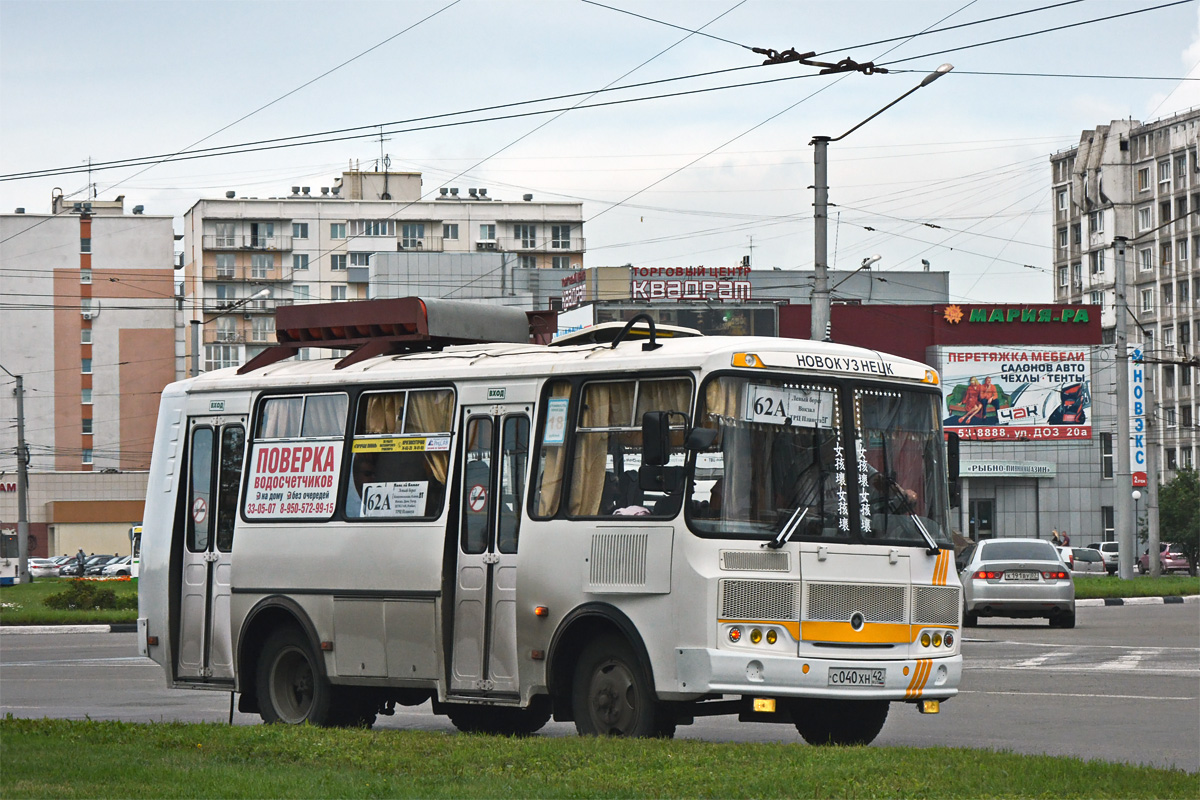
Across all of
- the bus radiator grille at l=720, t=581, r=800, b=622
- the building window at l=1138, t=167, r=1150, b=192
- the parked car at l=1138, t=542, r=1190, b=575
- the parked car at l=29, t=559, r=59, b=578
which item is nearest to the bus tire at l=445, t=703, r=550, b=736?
the bus radiator grille at l=720, t=581, r=800, b=622

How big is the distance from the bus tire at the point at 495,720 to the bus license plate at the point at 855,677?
262 cm

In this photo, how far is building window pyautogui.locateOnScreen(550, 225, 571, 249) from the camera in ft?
446

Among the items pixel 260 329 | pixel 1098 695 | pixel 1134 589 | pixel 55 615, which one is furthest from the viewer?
pixel 260 329

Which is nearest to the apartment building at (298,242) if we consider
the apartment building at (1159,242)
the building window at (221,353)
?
the building window at (221,353)

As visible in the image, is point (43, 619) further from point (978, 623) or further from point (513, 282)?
point (513, 282)

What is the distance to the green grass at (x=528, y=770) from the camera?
869cm

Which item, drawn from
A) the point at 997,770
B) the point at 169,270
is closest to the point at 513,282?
the point at 169,270

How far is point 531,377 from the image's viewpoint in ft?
41.1

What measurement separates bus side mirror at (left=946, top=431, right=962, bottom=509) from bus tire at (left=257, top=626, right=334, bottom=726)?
207 inches

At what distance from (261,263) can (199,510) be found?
115 meters

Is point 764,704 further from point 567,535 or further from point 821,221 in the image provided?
point 821,221

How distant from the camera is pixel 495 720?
13.5 m

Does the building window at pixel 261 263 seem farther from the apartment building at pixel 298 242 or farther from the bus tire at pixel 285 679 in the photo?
the bus tire at pixel 285 679

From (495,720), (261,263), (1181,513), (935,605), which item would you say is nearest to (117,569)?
(261,263)
